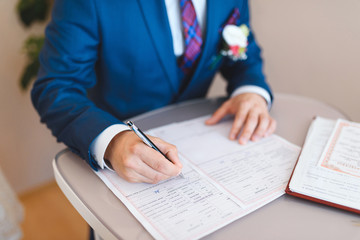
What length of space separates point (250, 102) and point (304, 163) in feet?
0.93

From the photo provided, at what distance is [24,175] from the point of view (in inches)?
77.0

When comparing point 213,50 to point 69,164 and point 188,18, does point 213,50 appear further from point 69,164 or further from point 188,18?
point 69,164

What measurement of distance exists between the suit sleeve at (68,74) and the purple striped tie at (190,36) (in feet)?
0.90

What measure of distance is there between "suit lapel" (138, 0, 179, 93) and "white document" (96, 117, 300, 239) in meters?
0.25

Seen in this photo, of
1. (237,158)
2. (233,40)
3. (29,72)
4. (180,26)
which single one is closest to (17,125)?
(29,72)

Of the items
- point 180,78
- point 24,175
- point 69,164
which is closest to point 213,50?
point 180,78

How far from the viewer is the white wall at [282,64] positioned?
1.36 meters

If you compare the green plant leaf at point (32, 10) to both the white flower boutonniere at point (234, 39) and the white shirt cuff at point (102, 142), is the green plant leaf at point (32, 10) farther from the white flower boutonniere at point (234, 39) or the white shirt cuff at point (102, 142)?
the white shirt cuff at point (102, 142)

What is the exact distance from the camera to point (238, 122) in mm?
813

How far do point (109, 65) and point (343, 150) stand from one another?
27.8 inches

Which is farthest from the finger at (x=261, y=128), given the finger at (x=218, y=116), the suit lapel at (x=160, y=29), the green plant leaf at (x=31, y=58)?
the green plant leaf at (x=31, y=58)

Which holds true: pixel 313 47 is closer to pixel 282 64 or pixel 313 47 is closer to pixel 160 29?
pixel 282 64

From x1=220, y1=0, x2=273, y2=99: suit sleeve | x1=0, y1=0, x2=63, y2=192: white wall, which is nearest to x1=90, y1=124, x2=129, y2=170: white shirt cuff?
x1=220, y1=0, x2=273, y2=99: suit sleeve

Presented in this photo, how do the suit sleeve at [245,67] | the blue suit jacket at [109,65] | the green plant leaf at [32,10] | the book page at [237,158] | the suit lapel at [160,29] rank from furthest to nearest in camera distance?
the green plant leaf at [32,10] → the suit sleeve at [245,67] → the suit lapel at [160,29] → the blue suit jacket at [109,65] → the book page at [237,158]
